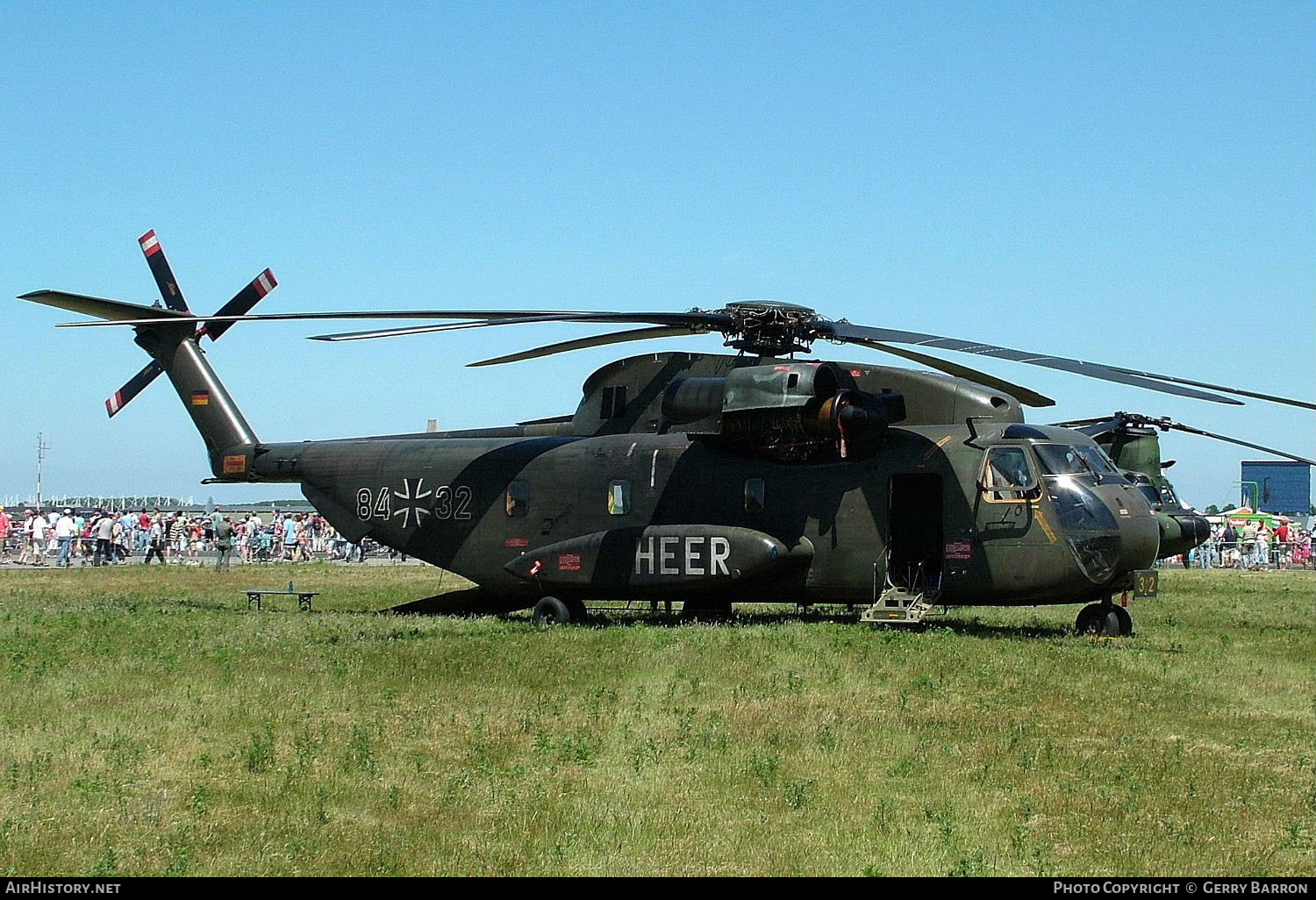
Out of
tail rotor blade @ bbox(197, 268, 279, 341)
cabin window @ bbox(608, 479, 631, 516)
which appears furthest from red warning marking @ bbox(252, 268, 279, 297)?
cabin window @ bbox(608, 479, 631, 516)

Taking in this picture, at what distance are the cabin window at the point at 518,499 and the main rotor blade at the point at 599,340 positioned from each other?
8.07ft

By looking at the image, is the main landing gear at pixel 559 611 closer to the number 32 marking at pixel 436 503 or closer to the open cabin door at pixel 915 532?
the number 32 marking at pixel 436 503

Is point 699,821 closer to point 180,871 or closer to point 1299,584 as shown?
point 180,871

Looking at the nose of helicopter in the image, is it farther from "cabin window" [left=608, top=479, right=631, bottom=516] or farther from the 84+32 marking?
the 84+32 marking

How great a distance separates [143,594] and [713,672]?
16349 millimetres

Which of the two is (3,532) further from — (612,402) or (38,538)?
(612,402)

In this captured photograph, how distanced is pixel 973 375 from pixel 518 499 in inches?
284

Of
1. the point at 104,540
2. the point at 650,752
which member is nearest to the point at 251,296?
the point at 650,752

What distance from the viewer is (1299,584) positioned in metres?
37.8

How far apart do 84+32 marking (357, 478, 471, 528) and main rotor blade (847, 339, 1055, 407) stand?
721 centimetres

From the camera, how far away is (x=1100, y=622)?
768 inches

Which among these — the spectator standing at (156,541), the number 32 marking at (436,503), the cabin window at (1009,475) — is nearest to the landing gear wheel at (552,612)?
the number 32 marking at (436,503)

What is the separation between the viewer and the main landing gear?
21141 mm

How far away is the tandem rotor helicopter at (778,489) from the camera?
18703mm
